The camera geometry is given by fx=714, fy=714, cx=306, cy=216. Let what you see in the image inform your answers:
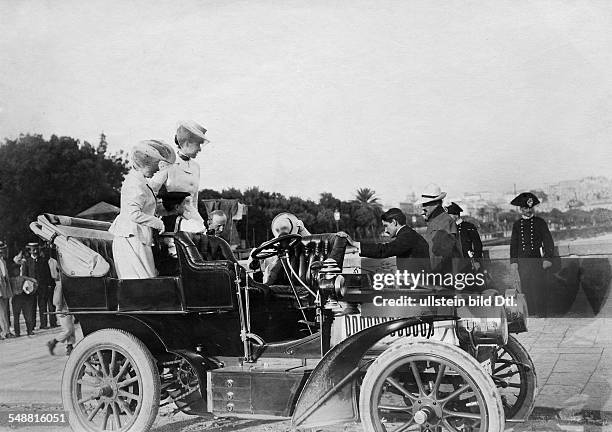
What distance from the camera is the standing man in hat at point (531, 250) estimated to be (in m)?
3.39

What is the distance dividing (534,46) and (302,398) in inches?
83.1

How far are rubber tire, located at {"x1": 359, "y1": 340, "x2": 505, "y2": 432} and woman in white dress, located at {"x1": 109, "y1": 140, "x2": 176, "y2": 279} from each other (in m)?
1.50

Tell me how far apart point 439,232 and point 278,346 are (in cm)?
112

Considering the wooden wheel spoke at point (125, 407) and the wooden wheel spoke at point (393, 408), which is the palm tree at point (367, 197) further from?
the wooden wheel spoke at point (125, 407)

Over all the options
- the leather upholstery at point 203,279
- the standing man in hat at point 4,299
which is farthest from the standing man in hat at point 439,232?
the standing man in hat at point 4,299

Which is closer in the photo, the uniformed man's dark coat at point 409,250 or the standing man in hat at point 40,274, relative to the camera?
the uniformed man's dark coat at point 409,250

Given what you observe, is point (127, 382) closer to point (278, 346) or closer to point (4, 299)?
point (278, 346)

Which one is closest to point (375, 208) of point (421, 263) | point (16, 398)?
point (421, 263)

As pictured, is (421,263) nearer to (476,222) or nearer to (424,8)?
(476,222)

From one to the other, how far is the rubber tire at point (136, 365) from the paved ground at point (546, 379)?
161 mm

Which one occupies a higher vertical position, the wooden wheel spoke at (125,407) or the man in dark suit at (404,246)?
the man in dark suit at (404,246)

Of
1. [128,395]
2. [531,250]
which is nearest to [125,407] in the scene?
[128,395]

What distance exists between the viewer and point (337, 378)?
12.0 feet

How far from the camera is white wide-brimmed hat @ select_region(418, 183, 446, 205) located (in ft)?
11.5
